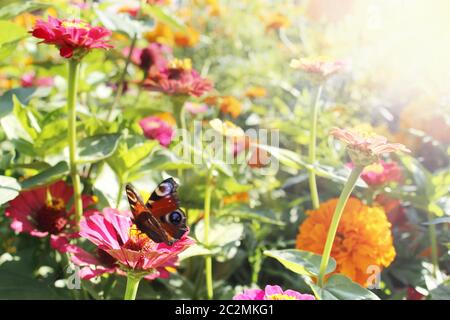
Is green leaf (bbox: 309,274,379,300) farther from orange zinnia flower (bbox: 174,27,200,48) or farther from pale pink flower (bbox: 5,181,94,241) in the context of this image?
orange zinnia flower (bbox: 174,27,200,48)

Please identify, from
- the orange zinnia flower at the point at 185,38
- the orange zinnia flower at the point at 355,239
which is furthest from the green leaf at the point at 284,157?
the orange zinnia flower at the point at 185,38

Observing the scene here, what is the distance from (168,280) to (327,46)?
1.04 meters

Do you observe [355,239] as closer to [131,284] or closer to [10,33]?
[131,284]

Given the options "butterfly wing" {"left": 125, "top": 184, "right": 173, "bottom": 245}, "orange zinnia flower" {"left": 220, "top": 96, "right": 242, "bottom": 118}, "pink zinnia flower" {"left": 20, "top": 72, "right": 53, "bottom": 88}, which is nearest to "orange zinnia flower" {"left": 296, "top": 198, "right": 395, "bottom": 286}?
"butterfly wing" {"left": 125, "top": 184, "right": 173, "bottom": 245}

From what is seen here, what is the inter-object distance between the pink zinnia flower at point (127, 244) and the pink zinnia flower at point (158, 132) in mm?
273

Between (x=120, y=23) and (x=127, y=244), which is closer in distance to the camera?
(x=127, y=244)

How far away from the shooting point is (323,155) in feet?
2.97

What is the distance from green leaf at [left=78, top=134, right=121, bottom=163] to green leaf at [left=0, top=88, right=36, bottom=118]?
0.37 ft

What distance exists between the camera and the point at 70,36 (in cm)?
55

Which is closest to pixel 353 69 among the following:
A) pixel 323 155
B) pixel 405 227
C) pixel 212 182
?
pixel 323 155

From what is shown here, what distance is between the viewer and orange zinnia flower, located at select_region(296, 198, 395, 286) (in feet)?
A: 2.15

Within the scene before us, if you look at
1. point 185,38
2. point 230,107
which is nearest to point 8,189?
point 230,107

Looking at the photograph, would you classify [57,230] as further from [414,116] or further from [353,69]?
[353,69]

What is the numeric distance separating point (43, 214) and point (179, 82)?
10.1 inches
